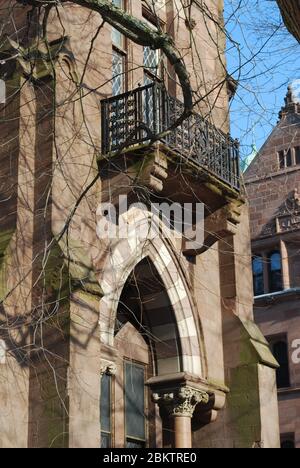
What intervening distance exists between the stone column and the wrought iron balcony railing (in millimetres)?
3566

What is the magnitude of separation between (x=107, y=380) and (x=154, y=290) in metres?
1.92

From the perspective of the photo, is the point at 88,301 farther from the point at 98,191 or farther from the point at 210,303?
the point at 210,303

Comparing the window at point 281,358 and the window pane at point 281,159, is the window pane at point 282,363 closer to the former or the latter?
the window at point 281,358

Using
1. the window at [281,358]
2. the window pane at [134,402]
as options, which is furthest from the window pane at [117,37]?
the window at [281,358]

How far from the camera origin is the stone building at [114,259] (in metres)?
13.7

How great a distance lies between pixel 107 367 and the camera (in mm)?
15227

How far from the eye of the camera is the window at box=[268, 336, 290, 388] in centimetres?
3209

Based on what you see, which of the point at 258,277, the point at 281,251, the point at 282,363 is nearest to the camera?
the point at 282,363

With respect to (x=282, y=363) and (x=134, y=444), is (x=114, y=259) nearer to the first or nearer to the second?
(x=134, y=444)

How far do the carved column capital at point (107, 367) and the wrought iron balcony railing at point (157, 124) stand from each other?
3.19 metres

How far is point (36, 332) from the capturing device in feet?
45.8

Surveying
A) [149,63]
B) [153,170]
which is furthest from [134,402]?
[149,63]

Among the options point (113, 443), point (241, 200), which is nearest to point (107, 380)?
point (113, 443)

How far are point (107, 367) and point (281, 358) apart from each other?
58.9 ft
